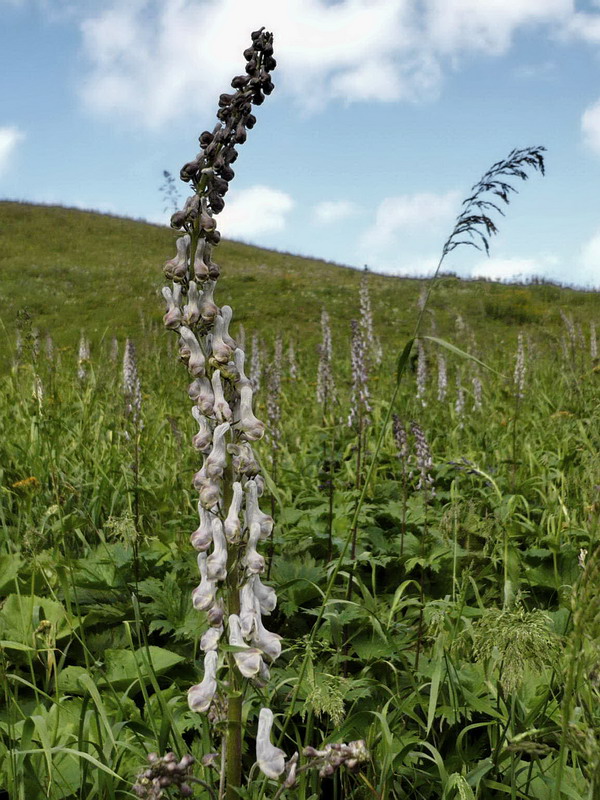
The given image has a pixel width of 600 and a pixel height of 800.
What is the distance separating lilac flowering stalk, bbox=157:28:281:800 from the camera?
1689 mm

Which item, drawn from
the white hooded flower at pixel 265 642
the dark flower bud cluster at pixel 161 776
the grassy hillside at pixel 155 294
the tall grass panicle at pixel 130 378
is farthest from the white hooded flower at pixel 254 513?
the grassy hillside at pixel 155 294

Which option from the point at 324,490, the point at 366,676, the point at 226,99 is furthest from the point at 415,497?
the point at 226,99

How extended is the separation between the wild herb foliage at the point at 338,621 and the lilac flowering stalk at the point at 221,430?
5.9 inches

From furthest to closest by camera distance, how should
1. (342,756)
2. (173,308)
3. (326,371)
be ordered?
(326,371), (173,308), (342,756)

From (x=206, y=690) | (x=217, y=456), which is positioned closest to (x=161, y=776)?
(x=206, y=690)

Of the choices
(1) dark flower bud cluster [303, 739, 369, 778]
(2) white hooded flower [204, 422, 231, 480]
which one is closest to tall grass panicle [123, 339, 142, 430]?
(2) white hooded flower [204, 422, 231, 480]

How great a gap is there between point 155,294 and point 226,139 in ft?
54.7

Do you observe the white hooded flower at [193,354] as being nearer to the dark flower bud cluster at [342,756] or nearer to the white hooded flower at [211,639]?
the white hooded flower at [211,639]

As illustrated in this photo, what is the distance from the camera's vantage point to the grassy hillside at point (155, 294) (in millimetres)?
22266

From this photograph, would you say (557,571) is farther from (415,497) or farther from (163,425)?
(163,425)

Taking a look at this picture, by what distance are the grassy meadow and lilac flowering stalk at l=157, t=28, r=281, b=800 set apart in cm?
11

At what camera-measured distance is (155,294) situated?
17.8m

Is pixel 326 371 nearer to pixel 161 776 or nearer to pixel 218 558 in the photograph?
pixel 218 558

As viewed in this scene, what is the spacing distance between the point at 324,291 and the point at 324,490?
25.0m
